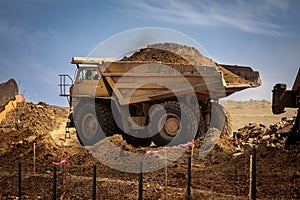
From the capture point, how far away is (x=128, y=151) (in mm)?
12453

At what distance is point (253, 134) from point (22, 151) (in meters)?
8.19

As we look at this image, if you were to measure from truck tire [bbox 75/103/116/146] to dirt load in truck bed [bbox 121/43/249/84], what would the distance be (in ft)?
6.39

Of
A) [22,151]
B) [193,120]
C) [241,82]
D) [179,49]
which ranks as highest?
[179,49]

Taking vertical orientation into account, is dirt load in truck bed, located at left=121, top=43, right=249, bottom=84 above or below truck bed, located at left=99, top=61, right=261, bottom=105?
above

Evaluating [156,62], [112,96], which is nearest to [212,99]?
[156,62]

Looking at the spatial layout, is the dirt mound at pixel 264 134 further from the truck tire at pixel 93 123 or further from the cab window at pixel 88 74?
the cab window at pixel 88 74

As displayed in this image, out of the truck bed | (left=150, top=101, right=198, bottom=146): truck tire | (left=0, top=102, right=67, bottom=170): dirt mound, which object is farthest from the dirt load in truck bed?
(left=0, top=102, right=67, bottom=170): dirt mound

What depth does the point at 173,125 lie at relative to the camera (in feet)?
41.6

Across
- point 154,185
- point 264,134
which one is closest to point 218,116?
point 264,134

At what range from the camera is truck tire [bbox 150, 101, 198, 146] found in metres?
12.5

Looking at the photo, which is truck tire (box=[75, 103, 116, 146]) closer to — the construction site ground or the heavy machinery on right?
the construction site ground

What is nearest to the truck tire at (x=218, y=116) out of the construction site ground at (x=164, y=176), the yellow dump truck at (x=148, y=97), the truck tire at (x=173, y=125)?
the yellow dump truck at (x=148, y=97)

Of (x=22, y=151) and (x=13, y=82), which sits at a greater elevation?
(x=13, y=82)

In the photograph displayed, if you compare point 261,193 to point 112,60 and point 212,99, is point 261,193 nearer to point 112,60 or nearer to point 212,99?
point 212,99
